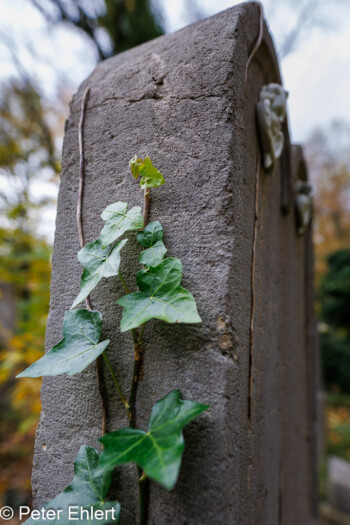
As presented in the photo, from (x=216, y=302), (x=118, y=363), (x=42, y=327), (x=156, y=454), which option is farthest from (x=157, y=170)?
(x=42, y=327)

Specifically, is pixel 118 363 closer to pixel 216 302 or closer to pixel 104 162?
pixel 216 302

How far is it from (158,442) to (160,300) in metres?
0.27

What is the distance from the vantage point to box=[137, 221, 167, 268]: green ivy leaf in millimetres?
737

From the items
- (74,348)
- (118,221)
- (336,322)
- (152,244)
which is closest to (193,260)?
(152,244)

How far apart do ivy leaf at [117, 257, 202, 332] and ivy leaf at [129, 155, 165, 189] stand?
0.67ft

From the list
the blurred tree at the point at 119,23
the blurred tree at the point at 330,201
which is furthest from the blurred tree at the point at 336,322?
the blurred tree at the point at 119,23

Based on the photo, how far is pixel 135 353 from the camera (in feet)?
2.49

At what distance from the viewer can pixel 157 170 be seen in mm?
811

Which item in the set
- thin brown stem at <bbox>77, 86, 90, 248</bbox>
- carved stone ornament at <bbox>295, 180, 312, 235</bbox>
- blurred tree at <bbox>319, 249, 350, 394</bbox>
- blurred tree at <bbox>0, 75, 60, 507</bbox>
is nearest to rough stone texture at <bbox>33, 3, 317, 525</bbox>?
thin brown stem at <bbox>77, 86, 90, 248</bbox>

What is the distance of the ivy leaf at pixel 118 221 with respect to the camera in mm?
772

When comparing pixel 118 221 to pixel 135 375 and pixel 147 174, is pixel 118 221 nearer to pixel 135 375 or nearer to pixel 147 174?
pixel 147 174

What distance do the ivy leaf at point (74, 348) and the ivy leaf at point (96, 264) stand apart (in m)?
0.07

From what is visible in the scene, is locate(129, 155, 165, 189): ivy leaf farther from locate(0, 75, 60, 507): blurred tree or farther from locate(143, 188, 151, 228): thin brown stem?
locate(0, 75, 60, 507): blurred tree

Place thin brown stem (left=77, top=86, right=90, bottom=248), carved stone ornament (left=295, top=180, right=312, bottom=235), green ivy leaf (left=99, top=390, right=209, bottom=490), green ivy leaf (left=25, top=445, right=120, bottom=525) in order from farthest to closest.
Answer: carved stone ornament (left=295, top=180, right=312, bottom=235)
thin brown stem (left=77, top=86, right=90, bottom=248)
green ivy leaf (left=25, top=445, right=120, bottom=525)
green ivy leaf (left=99, top=390, right=209, bottom=490)
